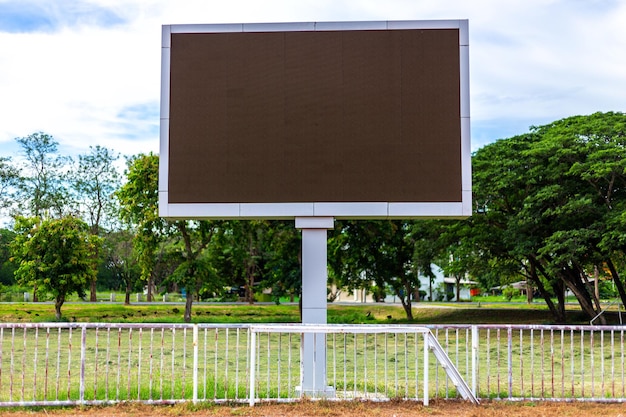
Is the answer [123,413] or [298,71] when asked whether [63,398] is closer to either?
[123,413]

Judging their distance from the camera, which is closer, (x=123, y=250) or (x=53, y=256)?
(x=53, y=256)

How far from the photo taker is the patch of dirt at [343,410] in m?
8.30

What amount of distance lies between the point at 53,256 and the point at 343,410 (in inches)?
857

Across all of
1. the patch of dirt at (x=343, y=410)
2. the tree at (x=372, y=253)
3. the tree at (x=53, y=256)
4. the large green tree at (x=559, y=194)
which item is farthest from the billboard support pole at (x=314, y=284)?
the tree at (x=372, y=253)

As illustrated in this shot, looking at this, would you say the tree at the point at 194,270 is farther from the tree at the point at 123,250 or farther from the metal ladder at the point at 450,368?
the metal ladder at the point at 450,368

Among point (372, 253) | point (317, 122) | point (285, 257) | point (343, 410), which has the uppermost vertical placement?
point (317, 122)

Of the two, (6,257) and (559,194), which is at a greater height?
(559,194)

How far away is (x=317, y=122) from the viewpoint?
33.6 feet

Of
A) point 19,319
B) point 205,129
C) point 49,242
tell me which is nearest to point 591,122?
point 205,129

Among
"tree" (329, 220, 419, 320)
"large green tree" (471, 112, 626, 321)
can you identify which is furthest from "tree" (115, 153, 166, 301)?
"large green tree" (471, 112, 626, 321)

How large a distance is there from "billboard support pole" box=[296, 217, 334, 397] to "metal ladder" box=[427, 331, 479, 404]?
68.5 inches

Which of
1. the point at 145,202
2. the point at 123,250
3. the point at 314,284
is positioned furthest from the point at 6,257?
the point at 314,284

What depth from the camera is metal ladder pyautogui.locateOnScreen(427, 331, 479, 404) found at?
8641mm

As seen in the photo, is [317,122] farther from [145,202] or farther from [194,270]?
[194,270]
